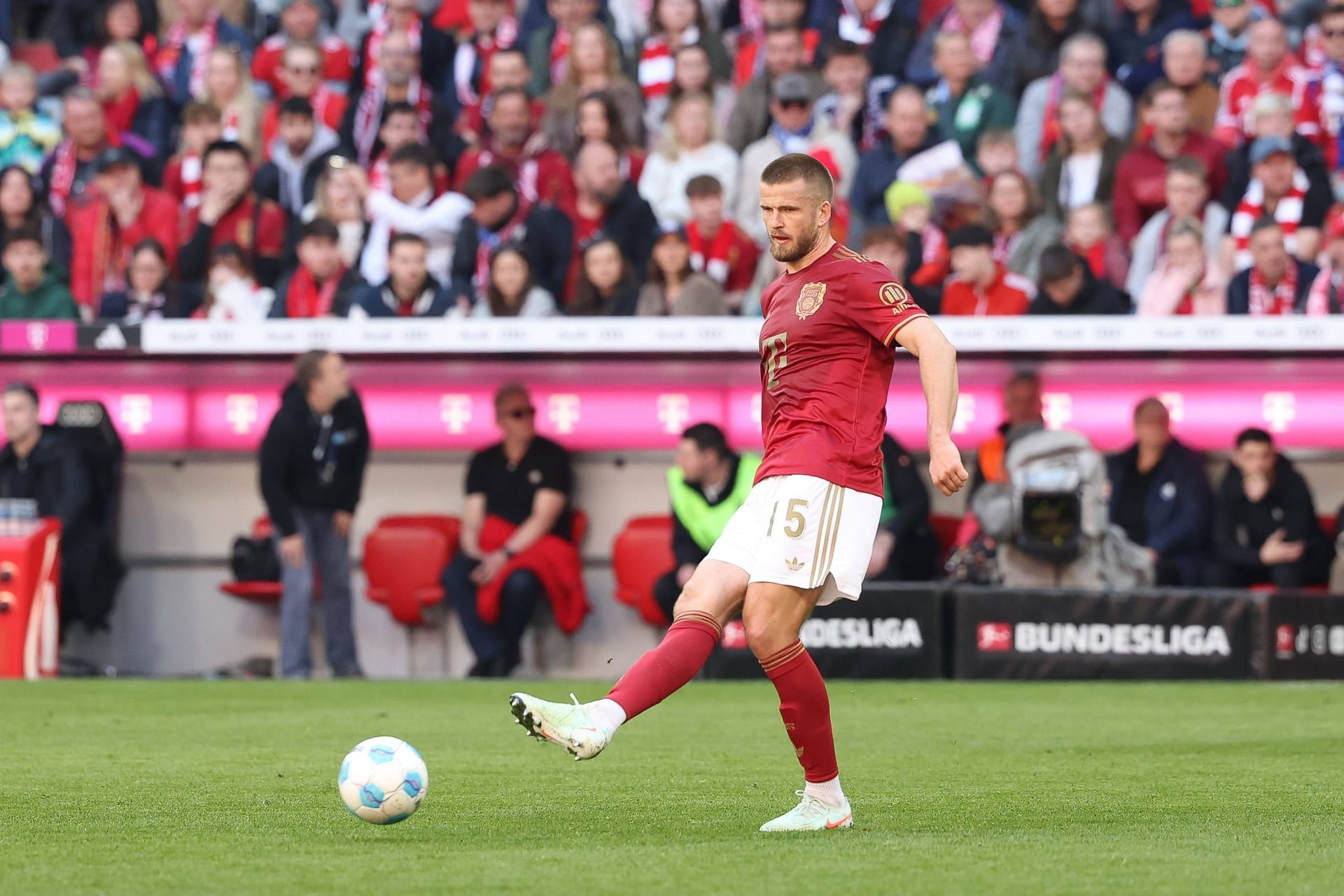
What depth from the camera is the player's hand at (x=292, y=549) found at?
532 inches

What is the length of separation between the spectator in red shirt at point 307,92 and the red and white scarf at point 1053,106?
546 centimetres

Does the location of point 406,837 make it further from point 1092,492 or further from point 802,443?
point 1092,492

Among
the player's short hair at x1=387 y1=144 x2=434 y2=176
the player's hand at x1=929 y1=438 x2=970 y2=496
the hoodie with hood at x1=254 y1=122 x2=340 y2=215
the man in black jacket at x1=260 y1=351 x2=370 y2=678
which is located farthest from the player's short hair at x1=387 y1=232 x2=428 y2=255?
the player's hand at x1=929 y1=438 x2=970 y2=496

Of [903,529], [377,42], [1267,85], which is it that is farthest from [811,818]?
[377,42]

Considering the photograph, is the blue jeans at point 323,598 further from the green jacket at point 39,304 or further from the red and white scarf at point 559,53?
the red and white scarf at point 559,53

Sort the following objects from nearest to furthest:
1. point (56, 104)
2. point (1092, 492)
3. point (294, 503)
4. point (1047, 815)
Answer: point (1047, 815) < point (1092, 492) < point (294, 503) < point (56, 104)

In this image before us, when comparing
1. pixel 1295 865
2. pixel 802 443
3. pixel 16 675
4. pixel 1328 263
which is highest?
pixel 1328 263

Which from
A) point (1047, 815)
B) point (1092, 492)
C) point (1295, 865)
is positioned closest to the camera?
point (1295, 865)

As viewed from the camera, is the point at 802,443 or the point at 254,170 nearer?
the point at 802,443

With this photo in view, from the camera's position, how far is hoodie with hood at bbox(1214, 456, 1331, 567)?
515 inches

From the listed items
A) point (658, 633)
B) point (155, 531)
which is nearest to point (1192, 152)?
point (658, 633)

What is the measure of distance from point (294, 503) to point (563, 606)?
197 centimetres

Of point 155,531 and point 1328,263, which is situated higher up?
point 1328,263

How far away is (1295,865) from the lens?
191 inches
